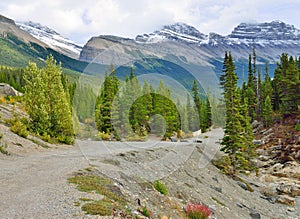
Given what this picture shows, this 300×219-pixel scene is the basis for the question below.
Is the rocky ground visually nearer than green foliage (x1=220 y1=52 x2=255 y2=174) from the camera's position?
Yes

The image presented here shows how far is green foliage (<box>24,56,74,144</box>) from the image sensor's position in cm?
2848

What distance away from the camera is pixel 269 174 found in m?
35.9

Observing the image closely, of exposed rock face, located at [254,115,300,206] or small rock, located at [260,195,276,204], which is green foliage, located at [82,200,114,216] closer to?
small rock, located at [260,195,276,204]

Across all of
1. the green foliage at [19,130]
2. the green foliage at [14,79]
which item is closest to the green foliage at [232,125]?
the green foliage at [19,130]

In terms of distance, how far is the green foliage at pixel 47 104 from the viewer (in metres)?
28.5

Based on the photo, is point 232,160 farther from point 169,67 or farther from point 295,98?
point 295,98

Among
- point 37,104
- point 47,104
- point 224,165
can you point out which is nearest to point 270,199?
point 224,165

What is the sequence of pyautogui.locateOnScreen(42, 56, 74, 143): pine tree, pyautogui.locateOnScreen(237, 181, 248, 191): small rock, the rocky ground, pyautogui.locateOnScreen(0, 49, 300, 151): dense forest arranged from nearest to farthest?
the rocky ground, pyautogui.locateOnScreen(0, 49, 300, 151): dense forest, pyautogui.locateOnScreen(237, 181, 248, 191): small rock, pyautogui.locateOnScreen(42, 56, 74, 143): pine tree

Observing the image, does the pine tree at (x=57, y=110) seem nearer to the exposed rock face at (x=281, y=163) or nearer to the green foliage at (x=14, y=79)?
the exposed rock face at (x=281, y=163)

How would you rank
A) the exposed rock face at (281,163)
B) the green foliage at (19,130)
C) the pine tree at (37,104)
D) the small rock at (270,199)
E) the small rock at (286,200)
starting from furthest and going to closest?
the exposed rock face at (281,163) → the pine tree at (37,104) → the small rock at (270,199) → the small rock at (286,200) → the green foliage at (19,130)

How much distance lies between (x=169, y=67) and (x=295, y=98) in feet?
158

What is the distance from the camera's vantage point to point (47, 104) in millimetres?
29781

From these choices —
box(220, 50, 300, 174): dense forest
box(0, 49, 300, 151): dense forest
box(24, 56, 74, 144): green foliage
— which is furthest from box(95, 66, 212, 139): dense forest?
box(220, 50, 300, 174): dense forest

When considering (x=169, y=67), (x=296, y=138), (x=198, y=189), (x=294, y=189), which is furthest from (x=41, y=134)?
(x=296, y=138)
